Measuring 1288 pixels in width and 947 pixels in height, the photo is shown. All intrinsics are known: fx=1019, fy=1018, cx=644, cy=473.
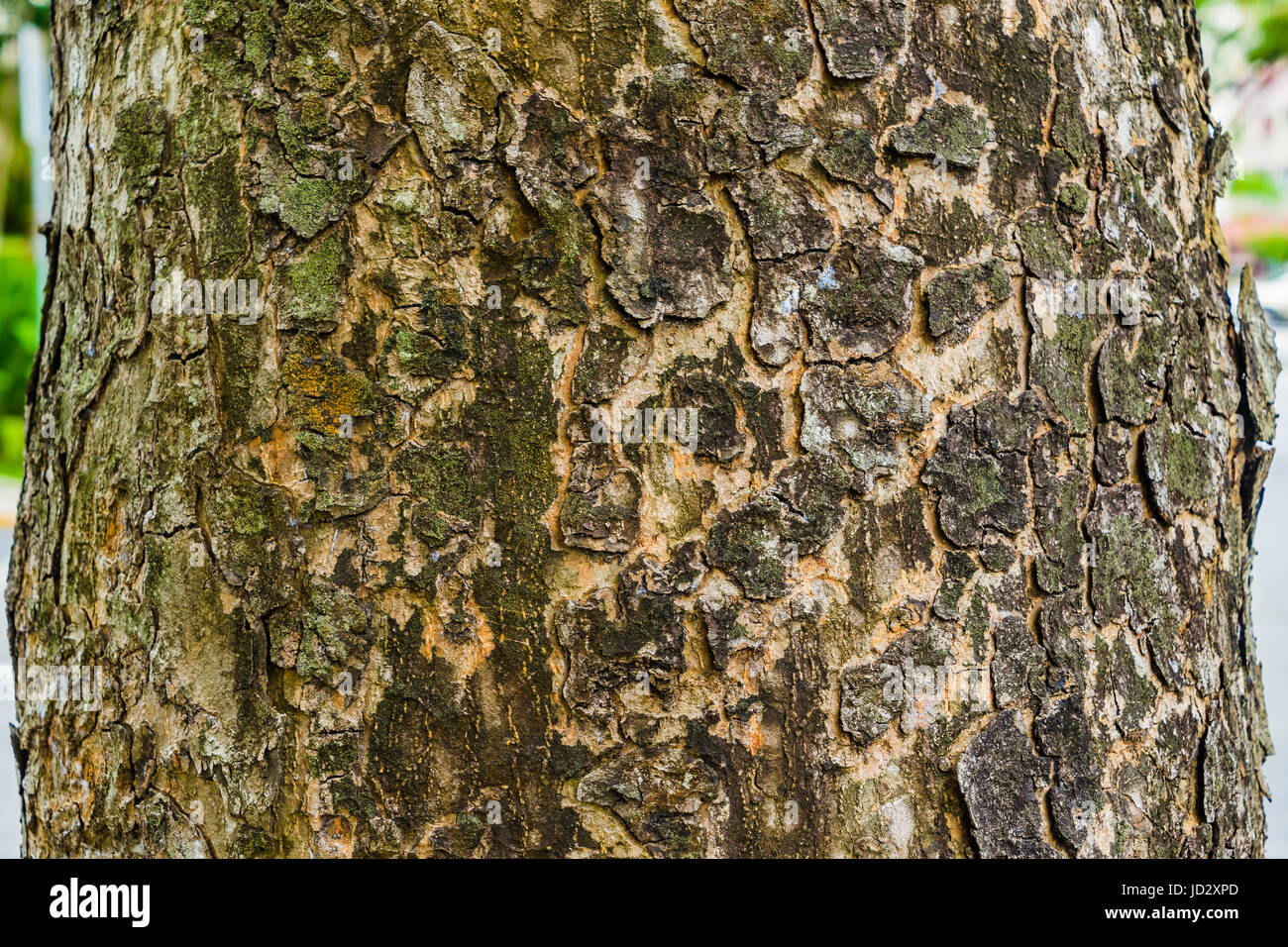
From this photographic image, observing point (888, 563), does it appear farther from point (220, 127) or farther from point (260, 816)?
point (220, 127)

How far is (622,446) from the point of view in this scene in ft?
4.10

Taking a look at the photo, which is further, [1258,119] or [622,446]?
[1258,119]

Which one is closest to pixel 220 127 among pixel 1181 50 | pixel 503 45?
pixel 503 45

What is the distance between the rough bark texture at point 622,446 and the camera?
125 centimetres

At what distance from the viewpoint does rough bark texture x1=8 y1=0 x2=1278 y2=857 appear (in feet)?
4.09
